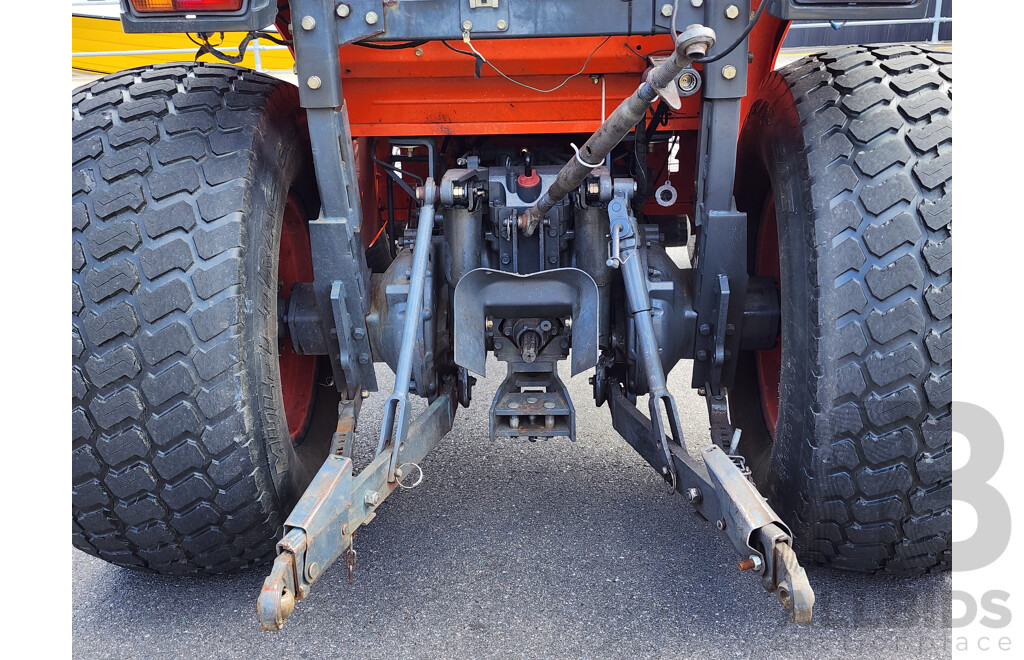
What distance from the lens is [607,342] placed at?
2770 millimetres

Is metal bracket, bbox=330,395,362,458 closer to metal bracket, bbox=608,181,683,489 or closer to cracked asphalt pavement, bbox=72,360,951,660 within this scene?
cracked asphalt pavement, bbox=72,360,951,660

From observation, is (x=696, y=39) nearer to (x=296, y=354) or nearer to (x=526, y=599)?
(x=526, y=599)

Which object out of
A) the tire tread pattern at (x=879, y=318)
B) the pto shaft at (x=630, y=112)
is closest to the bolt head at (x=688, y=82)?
the pto shaft at (x=630, y=112)

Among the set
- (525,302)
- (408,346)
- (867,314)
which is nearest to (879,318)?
(867,314)

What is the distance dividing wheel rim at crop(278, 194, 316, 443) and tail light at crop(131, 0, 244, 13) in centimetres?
92

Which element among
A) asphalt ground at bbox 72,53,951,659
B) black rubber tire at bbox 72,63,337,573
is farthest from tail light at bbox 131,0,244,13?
asphalt ground at bbox 72,53,951,659

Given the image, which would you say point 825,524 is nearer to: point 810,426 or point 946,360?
point 810,426

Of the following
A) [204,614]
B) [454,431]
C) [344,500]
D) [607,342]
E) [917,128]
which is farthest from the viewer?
[454,431]

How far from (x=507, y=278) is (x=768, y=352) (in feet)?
3.71

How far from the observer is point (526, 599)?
262 centimetres

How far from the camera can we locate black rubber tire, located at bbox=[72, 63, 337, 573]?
2166mm

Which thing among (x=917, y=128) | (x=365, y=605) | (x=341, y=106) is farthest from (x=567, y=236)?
(x=365, y=605)

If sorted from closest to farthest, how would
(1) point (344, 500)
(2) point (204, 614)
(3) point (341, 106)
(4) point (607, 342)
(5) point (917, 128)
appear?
(1) point (344, 500) < (5) point (917, 128) < (3) point (341, 106) < (2) point (204, 614) < (4) point (607, 342)

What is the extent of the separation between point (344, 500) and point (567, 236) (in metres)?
1.17
